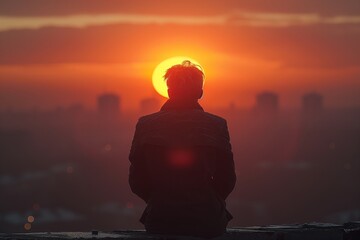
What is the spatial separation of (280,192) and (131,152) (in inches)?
5185

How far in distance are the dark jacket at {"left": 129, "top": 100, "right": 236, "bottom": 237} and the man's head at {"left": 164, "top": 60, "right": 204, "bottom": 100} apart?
119 millimetres

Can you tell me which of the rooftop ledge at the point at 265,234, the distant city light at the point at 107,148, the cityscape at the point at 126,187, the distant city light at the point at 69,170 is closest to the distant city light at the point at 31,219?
the cityscape at the point at 126,187

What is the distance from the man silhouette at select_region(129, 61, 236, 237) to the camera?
669 centimetres

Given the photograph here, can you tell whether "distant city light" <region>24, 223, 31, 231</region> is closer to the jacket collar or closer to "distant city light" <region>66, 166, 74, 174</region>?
"distant city light" <region>66, 166, 74, 174</region>

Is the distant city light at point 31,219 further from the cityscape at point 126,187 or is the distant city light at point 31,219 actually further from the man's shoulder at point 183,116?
the man's shoulder at point 183,116

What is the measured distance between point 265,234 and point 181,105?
1170 mm

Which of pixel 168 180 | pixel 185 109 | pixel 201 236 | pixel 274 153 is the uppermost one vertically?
pixel 185 109

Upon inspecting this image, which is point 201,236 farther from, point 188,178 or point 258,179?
point 258,179

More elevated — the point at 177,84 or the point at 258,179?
the point at 177,84

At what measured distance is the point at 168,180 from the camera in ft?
22.0

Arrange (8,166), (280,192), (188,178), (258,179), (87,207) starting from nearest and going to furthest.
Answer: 1. (188,178)
2. (87,207)
3. (280,192)
4. (258,179)
5. (8,166)

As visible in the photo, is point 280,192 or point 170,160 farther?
point 280,192

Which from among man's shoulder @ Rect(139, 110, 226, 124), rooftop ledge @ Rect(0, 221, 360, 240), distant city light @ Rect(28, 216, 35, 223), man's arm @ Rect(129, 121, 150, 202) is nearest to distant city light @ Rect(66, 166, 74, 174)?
distant city light @ Rect(28, 216, 35, 223)

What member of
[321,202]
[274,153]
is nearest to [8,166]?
[274,153]
